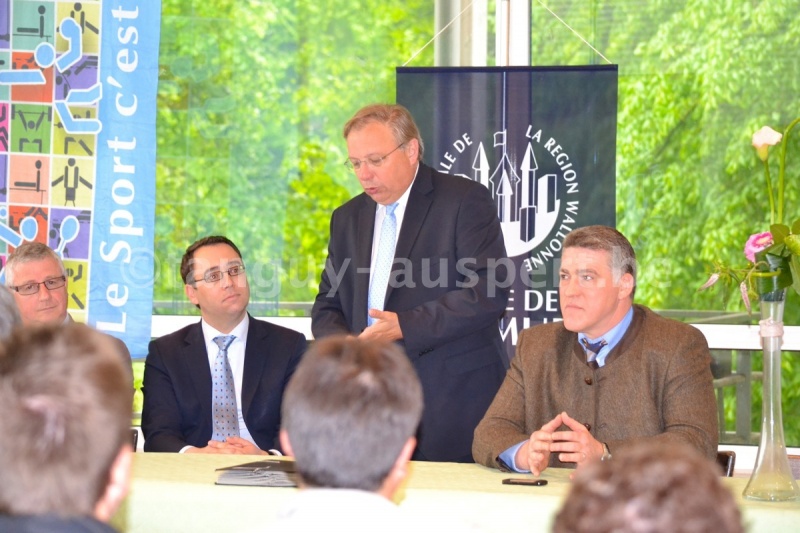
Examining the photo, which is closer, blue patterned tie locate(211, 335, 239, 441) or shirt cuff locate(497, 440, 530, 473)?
shirt cuff locate(497, 440, 530, 473)

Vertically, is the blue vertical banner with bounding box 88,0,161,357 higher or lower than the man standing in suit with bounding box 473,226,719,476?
higher

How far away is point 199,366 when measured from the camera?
12.2 feet

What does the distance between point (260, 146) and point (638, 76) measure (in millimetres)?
2004

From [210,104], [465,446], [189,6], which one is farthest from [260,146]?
[465,446]

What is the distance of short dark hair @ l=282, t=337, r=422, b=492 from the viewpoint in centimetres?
133

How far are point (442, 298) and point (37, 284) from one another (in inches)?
59.6

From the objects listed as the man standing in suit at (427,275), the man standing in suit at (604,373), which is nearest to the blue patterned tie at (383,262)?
the man standing in suit at (427,275)

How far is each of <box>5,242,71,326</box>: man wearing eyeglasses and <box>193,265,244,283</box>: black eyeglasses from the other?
0.53 m

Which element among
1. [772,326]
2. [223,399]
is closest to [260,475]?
[223,399]

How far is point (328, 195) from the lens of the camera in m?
5.52

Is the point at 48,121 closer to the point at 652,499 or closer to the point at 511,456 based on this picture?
the point at 511,456

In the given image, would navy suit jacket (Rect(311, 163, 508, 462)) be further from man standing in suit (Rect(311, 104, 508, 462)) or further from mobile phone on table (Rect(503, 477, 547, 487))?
mobile phone on table (Rect(503, 477, 547, 487))

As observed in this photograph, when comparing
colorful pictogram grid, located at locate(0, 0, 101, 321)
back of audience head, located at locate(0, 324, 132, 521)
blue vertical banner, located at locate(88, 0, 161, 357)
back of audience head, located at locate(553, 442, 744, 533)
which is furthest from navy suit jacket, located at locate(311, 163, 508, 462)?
back of audience head, located at locate(553, 442, 744, 533)

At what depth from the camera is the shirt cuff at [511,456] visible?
273cm
